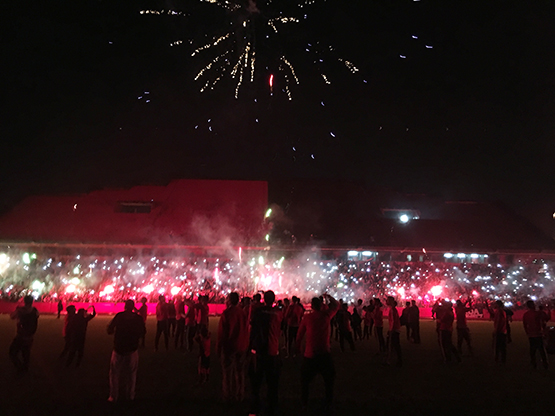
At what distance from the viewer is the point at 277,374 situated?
19.5 feet

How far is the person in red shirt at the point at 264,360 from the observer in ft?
19.1

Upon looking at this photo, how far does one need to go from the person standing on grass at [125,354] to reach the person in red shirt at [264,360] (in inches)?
74.1

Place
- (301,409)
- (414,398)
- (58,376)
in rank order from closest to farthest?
(301,409)
(414,398)
(58,376)

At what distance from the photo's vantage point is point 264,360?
5895mm

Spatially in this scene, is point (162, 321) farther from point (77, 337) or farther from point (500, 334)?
point (500, 334)

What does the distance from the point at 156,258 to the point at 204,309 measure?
16.7m

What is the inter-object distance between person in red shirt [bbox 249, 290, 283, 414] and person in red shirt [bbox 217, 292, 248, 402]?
44 cm

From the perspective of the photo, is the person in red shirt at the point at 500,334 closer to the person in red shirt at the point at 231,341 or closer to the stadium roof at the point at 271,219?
the person in red shirt at the point at 231,341

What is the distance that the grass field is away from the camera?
6.42 m

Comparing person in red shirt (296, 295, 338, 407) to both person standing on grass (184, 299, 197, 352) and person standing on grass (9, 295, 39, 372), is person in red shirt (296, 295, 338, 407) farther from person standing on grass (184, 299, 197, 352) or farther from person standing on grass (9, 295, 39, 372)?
person standing on grass (9, 295, 39, 372)

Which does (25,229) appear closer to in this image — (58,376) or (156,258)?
(156,258)

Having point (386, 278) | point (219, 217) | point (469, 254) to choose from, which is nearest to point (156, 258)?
point (219, 217)

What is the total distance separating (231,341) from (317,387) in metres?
2.41

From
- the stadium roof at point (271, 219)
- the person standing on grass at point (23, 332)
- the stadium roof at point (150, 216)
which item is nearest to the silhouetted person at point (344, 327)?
the person standing on grass at point (23, 332)
